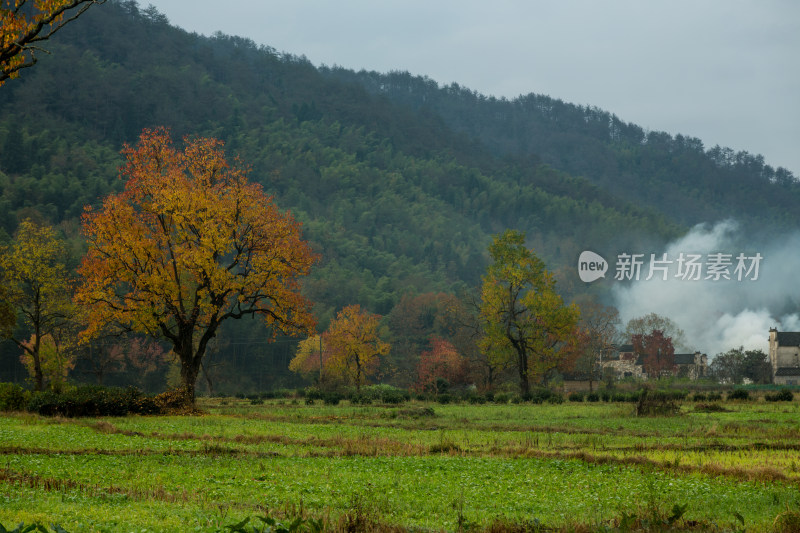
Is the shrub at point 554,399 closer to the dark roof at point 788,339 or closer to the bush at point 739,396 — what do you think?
the bush at point 739,396

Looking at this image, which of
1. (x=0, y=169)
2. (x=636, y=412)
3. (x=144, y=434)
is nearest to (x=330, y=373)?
(x=636, y=412)

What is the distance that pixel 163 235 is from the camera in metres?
46.0

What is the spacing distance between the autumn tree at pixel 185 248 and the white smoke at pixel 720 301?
347 feet

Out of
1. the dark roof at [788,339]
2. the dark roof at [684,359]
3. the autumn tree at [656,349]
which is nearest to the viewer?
the autumn tree at [656,349]

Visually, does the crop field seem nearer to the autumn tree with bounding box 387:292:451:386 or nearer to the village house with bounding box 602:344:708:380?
the autumn tree with bounding box 387:292:451:386

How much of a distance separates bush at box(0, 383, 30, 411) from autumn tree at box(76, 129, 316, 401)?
15.9 feet

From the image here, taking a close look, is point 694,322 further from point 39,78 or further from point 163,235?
point 39,78

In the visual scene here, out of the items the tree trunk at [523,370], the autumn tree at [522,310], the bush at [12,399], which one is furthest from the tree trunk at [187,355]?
the tree trunk at [523,370]

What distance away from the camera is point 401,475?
741 inches

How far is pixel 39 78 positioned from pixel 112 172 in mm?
52568

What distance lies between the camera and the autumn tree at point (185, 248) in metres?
43.6

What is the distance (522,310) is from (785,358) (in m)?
64.5

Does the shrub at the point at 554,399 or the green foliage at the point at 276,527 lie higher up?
the green foliage at the point at 276,527

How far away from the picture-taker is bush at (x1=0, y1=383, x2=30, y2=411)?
39681mm
